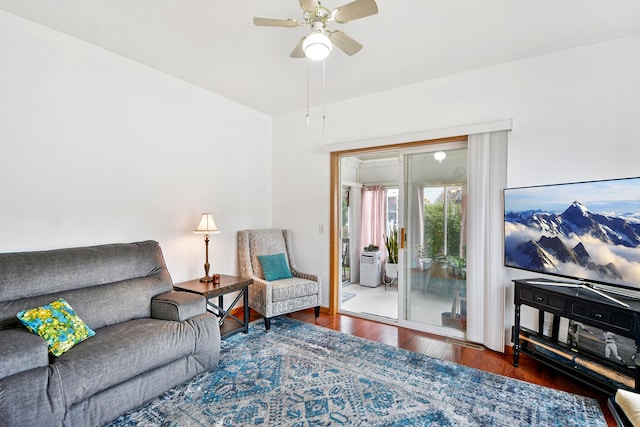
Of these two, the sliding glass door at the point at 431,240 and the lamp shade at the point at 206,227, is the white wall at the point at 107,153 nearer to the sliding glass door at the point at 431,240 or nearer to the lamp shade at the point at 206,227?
the lamp shade at the point at 206,227

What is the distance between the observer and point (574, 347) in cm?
232

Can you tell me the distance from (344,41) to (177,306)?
2302 millimetres

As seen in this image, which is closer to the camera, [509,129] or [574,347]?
[574,347]

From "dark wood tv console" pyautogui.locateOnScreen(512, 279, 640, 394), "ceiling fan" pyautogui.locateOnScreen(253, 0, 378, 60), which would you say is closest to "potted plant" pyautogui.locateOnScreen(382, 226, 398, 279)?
"dark wood tv console" pyautogui.locateOnScreen(512, 279, 640, 394)

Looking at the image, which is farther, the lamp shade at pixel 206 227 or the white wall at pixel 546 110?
the lamp shade at pixel 206 227

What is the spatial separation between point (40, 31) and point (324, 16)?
2.27m

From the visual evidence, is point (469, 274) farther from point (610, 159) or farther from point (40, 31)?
point (40, 31)

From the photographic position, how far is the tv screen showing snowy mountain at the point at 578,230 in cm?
207

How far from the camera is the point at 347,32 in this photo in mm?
2369

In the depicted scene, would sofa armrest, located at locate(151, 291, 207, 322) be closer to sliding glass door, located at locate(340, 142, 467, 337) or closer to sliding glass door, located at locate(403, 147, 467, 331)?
sliding glass door, located at locate(340, 142, 467, 337)

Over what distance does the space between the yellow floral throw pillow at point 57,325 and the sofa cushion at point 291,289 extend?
5.41ft

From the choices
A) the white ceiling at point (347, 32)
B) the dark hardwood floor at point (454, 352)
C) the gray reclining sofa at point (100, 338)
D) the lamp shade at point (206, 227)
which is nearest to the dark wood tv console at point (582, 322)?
the dark hardwood floor at point (454, 352)

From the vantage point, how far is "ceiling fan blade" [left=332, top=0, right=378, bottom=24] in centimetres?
162

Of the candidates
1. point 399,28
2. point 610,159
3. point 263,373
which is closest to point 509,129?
point 610,159
